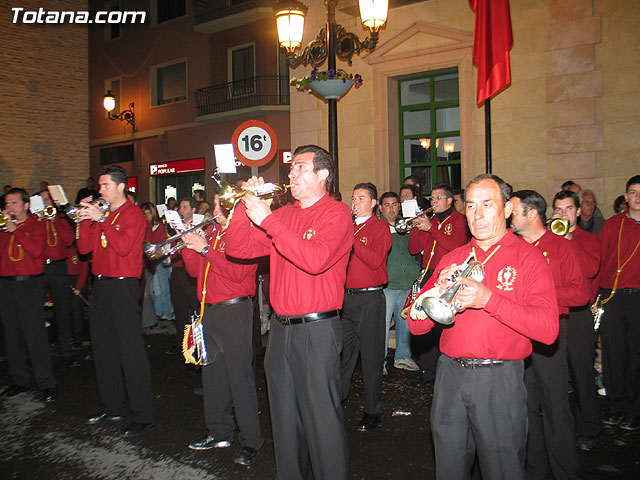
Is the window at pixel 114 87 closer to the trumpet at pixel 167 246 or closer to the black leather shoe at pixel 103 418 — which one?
the black leather shoe at pixel 103 418

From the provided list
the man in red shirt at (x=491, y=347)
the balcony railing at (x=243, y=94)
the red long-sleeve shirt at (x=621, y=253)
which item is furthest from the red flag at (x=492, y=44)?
the balcony railing at (x=243, y=94)

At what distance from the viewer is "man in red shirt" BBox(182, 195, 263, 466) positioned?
4.89m

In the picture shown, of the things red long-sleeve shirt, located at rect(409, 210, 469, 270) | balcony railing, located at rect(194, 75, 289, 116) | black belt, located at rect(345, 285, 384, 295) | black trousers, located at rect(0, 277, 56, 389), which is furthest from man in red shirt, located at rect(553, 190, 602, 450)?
balcony railing, located at rect(194, 75, 289, 116)

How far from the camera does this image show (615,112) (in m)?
A: 8.75

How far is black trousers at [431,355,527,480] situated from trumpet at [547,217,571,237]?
2365 mm

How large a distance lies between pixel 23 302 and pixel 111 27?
1005 inches

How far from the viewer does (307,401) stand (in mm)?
3631

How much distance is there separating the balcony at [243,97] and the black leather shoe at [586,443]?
1809 centimetres

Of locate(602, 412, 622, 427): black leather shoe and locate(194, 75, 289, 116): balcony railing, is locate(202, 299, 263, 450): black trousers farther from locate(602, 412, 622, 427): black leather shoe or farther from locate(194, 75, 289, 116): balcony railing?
locate(194, 75, 289, 116): balcony railing

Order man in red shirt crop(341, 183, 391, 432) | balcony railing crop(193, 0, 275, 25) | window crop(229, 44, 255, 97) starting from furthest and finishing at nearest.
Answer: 1. window crop(229, 44, 255, 97)
2. balcony railing crop(193, 0, 275, 25)
3. man in red shirt crop(341, 183, 391, 432)

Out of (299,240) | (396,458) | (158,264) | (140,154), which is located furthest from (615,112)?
(140,154)

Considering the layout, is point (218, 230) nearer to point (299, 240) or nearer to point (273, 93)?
point (299, 240)

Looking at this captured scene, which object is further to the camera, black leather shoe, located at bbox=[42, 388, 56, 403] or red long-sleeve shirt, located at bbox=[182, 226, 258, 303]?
black leather shoe, located at bbox=[42, 388, 56, 403]

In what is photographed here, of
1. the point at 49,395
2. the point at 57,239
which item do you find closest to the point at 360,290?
the point at 49,395
